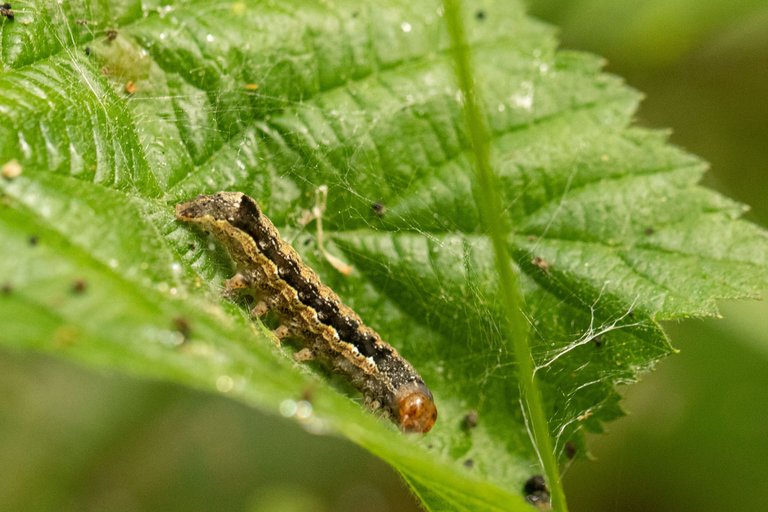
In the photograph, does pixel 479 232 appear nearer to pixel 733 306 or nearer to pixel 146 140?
pixel 146 140

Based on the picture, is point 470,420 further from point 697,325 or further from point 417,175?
point 697,325

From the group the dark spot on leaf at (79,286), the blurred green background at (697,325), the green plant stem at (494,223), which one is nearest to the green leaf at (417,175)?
the green plant stem at (494,223)

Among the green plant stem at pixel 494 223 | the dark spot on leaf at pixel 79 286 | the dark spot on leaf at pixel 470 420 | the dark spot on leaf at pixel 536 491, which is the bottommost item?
the dark spot on leaf at pixel 79 286

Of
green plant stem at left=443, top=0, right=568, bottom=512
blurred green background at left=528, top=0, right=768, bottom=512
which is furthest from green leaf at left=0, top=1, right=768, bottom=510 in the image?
blurred green background at left=528, top=0, right=768, bottom=512

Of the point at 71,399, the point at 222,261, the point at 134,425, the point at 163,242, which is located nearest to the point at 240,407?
the point at 134,425

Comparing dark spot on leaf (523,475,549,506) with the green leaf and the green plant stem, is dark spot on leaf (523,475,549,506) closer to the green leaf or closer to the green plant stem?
the green leaf

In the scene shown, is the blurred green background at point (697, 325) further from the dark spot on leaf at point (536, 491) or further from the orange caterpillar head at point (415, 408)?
the orange caterpillar head at point (415, 408)

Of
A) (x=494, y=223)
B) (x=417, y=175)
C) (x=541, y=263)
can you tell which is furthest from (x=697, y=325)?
(x=494, y=223)
